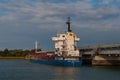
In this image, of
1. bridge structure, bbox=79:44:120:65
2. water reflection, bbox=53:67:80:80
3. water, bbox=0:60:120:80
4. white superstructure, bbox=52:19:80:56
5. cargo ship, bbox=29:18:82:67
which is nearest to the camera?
water reflection, bbox=53:67:80:80

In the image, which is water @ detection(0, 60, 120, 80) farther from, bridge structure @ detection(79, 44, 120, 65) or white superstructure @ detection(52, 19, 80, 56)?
white superstructure @ detection(52, 19, 80, 56)

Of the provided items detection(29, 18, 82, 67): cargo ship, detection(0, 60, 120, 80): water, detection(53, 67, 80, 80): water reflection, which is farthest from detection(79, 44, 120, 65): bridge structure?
detection(53, 67, 80, 80): water reflection

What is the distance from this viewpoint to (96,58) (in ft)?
350

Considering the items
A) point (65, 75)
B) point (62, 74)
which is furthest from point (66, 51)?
point (65, 75)

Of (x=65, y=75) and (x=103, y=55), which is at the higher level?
(x=103, y=55)

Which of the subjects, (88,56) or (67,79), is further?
(88,56)

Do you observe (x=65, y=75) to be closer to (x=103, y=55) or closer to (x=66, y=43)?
(x=66, y=43)

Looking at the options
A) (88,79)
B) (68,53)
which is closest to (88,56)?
(68,53)

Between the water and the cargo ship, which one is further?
the cargo ship

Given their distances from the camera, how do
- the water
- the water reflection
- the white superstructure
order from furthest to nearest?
the white superstructure
the water
the water reflection

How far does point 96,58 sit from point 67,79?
47055 mm

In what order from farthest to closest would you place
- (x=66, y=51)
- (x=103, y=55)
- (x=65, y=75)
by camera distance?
(x=103, y=55)
(x=66, y=51)
(x=65, y=75)

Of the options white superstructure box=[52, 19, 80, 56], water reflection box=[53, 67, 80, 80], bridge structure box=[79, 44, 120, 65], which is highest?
white superstructure box=[52, 19, 80, 56]

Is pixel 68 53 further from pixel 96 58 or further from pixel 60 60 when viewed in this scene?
pixel 96 58
